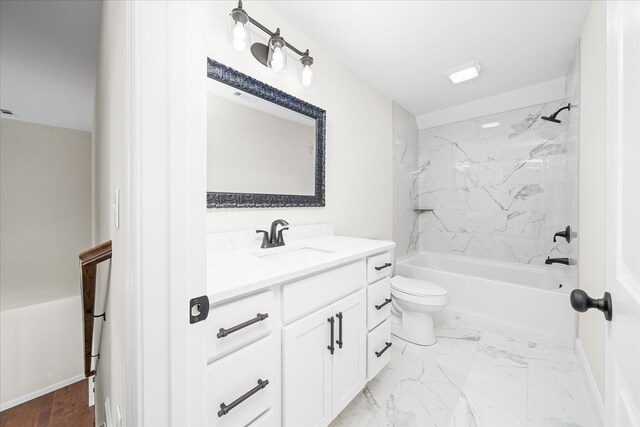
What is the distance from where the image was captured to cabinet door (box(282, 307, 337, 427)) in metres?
0.97

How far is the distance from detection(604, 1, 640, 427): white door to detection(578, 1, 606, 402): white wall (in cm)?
106

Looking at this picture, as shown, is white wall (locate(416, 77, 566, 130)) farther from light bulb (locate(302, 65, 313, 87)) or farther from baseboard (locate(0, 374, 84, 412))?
baseboard (locate(0, 374, 84, 412))

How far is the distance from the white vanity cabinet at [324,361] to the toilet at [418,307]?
0.88 metres

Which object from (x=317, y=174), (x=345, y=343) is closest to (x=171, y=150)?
(x=345, y=343)

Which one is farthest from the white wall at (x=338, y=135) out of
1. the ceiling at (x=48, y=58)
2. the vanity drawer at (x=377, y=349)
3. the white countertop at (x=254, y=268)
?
the ceiling at (x=48, y=58)

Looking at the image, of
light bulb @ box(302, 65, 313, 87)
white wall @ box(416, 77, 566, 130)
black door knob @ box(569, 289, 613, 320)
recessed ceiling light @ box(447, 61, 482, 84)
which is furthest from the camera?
white wall @ box(416, 77, 566, 130)

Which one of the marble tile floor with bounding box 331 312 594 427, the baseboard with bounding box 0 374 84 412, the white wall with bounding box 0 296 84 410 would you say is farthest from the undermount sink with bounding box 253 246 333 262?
the baseboard with bounding box 0 374 84 412

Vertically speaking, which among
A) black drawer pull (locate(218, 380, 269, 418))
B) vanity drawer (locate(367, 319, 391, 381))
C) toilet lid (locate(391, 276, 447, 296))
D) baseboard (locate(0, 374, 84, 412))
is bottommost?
baseboard (locate(0, 374, 84, 412))

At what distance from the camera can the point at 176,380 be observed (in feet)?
1.76

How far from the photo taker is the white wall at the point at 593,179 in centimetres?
132

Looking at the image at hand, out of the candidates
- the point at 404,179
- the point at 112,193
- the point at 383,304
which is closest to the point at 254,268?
the point at 112,193

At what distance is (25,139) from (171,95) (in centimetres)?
420

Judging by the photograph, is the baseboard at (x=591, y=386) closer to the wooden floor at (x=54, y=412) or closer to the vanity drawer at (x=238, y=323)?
the vanity drawer at (x=238, y=323)

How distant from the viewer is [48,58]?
6.81ft
